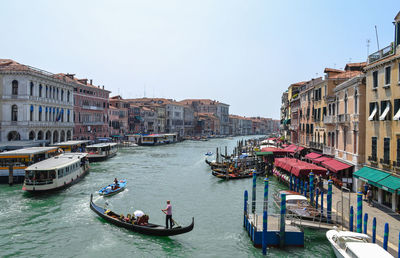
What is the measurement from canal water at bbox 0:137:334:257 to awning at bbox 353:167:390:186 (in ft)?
12.6

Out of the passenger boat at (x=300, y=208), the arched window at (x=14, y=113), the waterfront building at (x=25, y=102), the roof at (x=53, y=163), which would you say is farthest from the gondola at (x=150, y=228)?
the arched window at (x=14, y=113)

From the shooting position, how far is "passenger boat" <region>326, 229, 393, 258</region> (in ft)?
29.0

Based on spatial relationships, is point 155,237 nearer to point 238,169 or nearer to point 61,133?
point 238,169

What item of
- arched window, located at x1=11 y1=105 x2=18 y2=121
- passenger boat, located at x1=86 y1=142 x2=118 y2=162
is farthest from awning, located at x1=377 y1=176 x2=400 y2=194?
arched window, located at x1=11 y1=105 x2=18 y2=121

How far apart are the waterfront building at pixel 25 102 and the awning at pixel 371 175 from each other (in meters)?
32.1

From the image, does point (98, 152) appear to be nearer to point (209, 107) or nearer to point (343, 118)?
point (343, 118)

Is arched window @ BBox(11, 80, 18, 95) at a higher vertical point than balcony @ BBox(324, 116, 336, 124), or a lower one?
higher

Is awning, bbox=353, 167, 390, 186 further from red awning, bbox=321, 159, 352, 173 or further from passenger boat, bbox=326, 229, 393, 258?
passenger boat, bbox=326, 229, 393, 258

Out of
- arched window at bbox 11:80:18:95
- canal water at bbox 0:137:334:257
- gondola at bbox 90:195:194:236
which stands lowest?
canal water at bbox 0:137:334:257

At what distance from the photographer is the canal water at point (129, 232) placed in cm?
1165

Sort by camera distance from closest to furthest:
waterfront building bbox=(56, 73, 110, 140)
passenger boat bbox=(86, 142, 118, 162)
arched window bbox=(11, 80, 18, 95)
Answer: arched window bbox=(11, 80, 18, 95), passenger boat bbox=(86, 142, 118, 162), waterfront building bbox=(56, 73, 110, 140)

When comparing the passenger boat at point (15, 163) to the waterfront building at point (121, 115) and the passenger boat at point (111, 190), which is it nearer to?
the passenger boat at point (111, 190)

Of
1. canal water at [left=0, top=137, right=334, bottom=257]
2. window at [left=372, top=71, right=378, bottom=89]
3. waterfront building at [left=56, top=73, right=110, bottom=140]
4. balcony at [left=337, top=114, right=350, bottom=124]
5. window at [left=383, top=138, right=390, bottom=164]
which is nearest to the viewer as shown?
canal water at [left=0, top=137, right=334, bottom=257]

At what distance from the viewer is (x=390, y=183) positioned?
13328 millimetres
